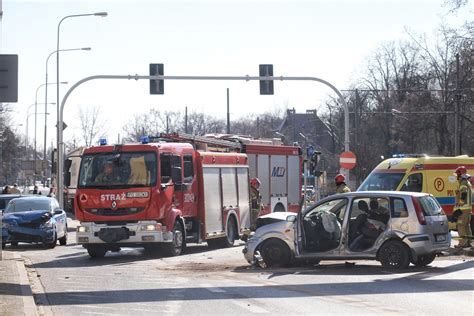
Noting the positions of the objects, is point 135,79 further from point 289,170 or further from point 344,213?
point 344,213

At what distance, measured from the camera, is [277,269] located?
670 inches

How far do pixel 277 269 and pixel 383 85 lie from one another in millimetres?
66340

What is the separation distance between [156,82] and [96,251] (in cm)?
1124

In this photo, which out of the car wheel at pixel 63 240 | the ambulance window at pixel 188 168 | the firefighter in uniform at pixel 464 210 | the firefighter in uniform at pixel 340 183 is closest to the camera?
the firefighter in uniform at pixel 464 210

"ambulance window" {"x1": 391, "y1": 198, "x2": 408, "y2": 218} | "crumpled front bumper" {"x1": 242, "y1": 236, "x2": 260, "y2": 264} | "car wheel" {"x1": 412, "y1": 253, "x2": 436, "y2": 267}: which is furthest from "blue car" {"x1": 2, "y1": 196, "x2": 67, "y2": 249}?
"car wheel" {"x1": 412, "y1": 253, "x2": 436, "y2": 267}

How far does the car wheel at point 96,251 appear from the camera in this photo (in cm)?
2120

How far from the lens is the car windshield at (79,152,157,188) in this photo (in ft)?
67.4

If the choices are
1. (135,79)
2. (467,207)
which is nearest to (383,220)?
(467,207)

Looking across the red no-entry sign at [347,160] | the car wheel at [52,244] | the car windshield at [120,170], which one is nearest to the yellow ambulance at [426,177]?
the red no-entry sign at [347,160]

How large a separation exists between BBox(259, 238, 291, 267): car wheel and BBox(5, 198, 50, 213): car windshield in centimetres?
1066

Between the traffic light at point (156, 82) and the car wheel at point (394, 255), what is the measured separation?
1663 centimetres

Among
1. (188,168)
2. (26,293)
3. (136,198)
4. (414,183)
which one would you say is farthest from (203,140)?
(26,293)

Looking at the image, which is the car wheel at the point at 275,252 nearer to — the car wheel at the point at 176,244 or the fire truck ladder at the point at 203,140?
the car wheel at the point at 176,244

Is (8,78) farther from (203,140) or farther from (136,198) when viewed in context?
(203,140)
